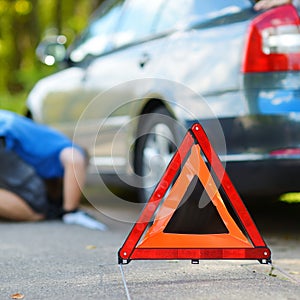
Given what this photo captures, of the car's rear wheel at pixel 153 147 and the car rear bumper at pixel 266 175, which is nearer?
the car rear bumper at pixel 266 175

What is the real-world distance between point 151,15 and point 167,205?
258 centimetres

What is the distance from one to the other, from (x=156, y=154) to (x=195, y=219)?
188 cm

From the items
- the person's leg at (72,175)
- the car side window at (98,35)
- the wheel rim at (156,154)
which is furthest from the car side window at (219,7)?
the person's leg at (72,175)

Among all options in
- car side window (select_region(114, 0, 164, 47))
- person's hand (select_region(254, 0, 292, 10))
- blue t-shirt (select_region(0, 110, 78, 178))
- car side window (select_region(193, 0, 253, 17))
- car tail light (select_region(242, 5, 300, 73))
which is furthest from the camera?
blue t-shirt (select_region(0, 110, 78, 178))

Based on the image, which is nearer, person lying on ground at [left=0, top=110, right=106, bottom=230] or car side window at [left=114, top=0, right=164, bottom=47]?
car side window at [left=114, top=0, right=164, bottom=47]

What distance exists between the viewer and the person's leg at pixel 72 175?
21.6ft

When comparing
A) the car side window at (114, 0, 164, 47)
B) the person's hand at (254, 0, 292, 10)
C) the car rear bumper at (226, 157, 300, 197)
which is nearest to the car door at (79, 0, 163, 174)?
the car side window at (114, 0, 164, 47)

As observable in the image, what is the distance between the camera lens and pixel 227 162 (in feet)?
17.3

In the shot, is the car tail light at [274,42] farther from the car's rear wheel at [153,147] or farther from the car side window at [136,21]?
the car side window at [136,21]

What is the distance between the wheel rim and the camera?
5829mm

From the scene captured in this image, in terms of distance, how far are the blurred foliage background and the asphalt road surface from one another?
1039 centimetres

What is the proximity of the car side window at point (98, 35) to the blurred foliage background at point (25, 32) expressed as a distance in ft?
26.5

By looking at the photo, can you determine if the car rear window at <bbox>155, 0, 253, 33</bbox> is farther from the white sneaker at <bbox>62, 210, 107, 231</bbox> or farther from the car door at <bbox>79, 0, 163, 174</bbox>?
the white sneaker at <bbox>62, 210, 107, 231</bbox>

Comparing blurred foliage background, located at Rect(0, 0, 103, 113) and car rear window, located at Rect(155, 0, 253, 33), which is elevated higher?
car rear window, located at Rect(155, 0, 253, 33)
